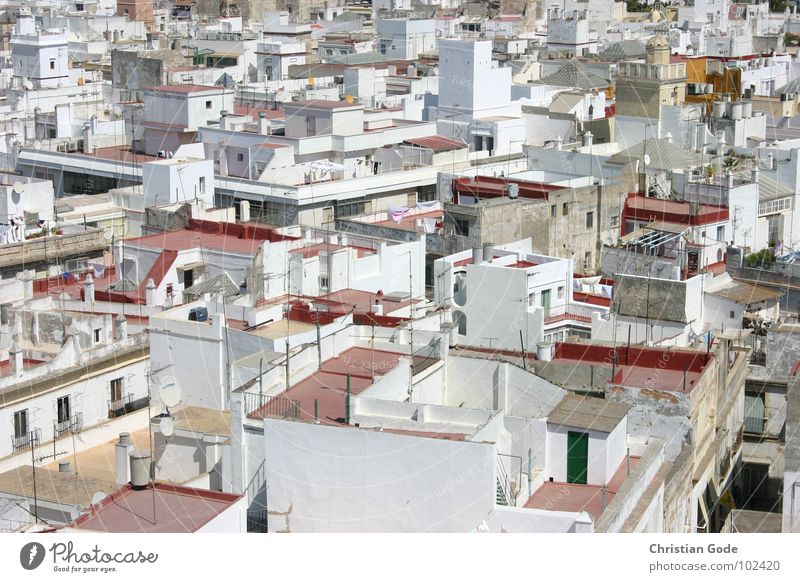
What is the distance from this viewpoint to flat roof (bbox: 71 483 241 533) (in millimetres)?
7738

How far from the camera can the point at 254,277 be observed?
1286 centimetres

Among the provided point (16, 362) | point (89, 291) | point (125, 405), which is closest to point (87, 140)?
point (89, 291)

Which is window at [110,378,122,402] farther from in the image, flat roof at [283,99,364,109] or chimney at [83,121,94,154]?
chimney at [83,121,94,154]

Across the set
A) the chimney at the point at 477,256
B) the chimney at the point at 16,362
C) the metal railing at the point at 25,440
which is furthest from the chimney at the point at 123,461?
the chimney at the point at 477,256

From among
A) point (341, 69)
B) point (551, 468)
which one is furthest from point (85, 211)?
point (341, 69)

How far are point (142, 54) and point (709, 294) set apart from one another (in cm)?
1613

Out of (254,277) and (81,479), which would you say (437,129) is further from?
(81,479)

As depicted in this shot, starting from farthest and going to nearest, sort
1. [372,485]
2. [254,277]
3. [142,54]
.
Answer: [142,54]
[254,277]
[372,485]

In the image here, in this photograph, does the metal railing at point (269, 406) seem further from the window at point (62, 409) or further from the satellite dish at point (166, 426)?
the window at point (62, 409)

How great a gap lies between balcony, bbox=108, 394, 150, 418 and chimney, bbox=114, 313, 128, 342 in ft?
1.48

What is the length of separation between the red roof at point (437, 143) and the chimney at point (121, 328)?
8.08 m

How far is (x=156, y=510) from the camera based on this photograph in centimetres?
789

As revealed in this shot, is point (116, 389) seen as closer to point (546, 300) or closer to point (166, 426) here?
point (166, 426)

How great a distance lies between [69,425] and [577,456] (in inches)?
143
